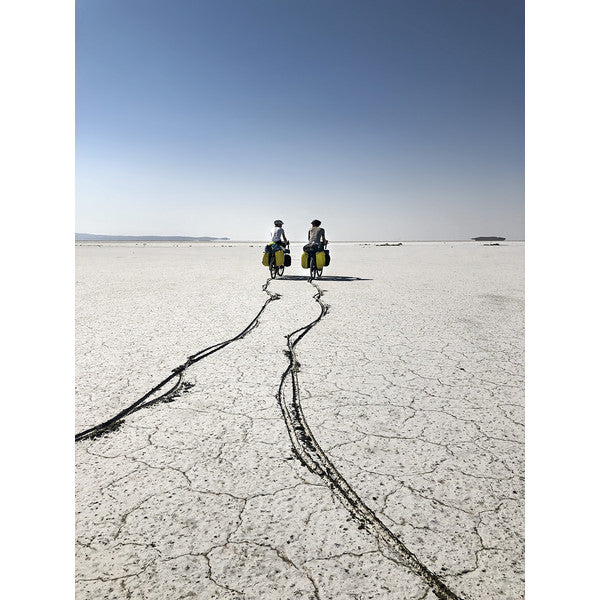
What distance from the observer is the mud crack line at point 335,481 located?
4.79 feet

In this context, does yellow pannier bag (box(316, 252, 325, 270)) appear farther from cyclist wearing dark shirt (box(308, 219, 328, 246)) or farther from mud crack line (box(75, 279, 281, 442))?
mud crack line (box(75, 279, 281, 442))

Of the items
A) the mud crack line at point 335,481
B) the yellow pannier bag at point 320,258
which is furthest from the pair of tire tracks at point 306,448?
the yellow pannier bag at point 320,258

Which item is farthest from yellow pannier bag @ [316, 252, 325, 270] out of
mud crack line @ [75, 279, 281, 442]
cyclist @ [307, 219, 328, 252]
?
mud crack line @ [75, 279, 281, 442]

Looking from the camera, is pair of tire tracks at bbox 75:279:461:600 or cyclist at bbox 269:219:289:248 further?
cyclist at bbox 269:219:289:248

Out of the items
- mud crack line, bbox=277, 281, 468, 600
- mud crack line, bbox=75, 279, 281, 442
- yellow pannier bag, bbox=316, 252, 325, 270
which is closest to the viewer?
mud crack line, bbox=277, 281, 468, 600

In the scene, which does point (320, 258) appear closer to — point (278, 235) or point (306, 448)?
point (278, 235)

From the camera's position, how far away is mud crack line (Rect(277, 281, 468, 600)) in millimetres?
1459

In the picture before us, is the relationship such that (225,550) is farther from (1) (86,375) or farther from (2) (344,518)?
(1) (86,375)

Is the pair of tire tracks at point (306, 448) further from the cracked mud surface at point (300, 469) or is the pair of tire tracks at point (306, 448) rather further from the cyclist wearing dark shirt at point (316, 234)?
the cyclist wearing dark shirt at point (316, 234)

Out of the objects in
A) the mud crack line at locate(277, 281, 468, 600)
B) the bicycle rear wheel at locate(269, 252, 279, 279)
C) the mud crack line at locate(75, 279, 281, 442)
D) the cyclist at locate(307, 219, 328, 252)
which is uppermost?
the cyclist at locate(307, 219, 328, 252)

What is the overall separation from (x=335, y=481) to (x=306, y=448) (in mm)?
338

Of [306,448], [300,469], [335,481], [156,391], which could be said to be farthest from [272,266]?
[335,481]

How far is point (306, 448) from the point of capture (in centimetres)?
230
